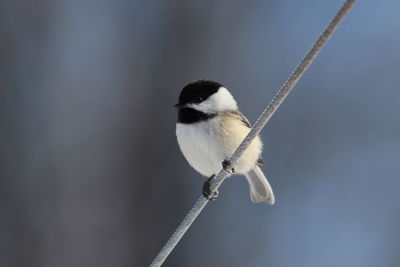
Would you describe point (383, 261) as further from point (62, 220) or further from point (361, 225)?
point (62, 220)

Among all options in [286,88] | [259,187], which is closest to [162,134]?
[259,187]

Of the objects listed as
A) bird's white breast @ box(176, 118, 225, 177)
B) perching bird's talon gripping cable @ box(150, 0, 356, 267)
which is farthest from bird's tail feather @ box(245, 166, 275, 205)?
perching bird's talon gripping cable @ box(150, 0, 356, 267)

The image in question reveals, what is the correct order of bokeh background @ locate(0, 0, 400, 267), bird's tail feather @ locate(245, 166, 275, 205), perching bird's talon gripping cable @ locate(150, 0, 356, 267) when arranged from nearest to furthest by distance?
1. perching bird's talon gripping cable @ locate(150, 0, 356, 267)
2. bird's tail feather @ locate(245, 166, 275, 205)
3. bokeh background @ locate(0, 0, 400, 267)

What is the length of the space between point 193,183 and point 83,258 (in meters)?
1.07

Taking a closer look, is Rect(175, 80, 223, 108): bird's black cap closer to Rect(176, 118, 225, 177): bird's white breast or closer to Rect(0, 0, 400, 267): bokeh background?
Rect(176, 118, 225, 177): bird's white breast

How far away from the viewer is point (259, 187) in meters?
3.13

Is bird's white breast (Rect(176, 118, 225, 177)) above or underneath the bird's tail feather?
above

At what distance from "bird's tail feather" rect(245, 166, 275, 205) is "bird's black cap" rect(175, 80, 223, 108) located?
2.08 ft

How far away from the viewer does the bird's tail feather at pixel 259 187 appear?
3088mm

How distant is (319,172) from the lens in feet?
17.5

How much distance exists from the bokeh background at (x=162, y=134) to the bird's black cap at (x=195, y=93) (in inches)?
92.4

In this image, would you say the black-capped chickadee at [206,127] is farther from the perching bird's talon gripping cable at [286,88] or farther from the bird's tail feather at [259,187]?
the perching bird's talon gripping cable at [286,88]

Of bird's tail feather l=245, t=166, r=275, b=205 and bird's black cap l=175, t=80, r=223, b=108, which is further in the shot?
bird's tail feather l=245, t=166, r=275, b=205

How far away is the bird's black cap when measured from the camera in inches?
101
